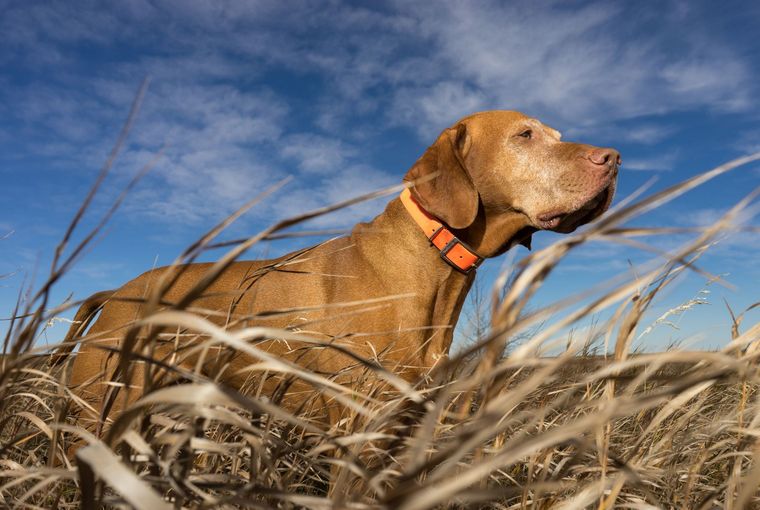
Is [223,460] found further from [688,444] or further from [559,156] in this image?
[559,156]

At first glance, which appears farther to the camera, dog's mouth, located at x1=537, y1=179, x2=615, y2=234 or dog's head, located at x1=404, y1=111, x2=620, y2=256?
dog's mouth, located at x1=537, y1=179, x2=615, y2=234

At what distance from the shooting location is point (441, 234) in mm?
3271

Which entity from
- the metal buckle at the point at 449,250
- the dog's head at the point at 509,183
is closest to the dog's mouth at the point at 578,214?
the dog's head at the point at 509,183

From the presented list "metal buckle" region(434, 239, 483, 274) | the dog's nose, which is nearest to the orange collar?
"metal buckle" region(434, 239, 483, 274)

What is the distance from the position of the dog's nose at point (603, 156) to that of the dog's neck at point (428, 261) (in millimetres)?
542

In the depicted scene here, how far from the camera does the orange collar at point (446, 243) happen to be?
3.26 m

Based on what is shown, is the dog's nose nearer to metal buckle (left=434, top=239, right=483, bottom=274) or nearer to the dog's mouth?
the dog's mouth

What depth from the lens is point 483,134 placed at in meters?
3.62

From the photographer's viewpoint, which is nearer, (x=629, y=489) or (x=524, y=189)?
(x=629, y=489)

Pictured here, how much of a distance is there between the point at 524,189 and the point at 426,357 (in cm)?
113

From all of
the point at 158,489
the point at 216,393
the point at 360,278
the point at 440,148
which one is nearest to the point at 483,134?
the point at 440,148

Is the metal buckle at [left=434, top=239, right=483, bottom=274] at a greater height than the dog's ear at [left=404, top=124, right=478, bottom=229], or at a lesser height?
lesser

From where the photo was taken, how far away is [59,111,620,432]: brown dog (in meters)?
3.20

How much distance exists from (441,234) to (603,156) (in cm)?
102
